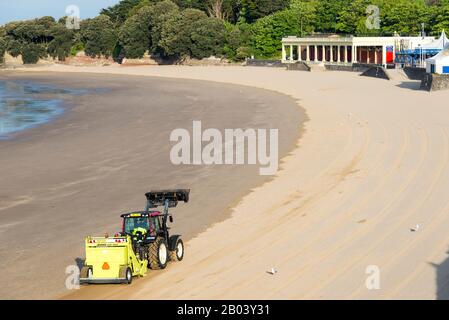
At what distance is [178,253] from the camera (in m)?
20.1

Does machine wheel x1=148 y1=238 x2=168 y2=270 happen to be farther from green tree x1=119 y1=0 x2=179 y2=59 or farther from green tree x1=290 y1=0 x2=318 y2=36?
green tree x1=119 y1=0 x2=179 y2=59

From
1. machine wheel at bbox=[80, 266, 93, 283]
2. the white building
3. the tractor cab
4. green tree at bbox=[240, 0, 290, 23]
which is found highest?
green tree at bbox=[240, 0, 290, 23]

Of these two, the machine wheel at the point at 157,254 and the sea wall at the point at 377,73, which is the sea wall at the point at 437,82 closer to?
the sea wall at the point at 377,73

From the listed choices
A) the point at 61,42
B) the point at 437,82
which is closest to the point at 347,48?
the point at 437,82

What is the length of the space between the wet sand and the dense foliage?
4583cm

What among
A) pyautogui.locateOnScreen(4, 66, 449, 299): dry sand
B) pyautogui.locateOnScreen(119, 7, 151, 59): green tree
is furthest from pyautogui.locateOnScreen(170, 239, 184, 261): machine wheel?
pyautogui.locateOnScreen(119, 7, 151, 59): green tree

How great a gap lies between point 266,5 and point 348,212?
10863 cm

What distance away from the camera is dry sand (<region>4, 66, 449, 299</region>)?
17.9 metres

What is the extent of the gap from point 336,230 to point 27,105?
172 ft

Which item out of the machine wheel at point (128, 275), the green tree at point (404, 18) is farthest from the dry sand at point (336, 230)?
the green tree at point (404, 18)

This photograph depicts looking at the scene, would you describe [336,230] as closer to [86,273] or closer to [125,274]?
[125,274]

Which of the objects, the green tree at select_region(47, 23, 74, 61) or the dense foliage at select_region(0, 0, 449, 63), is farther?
the green tree at select_region(47, 23, 74, 61)

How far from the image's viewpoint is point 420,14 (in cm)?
10175

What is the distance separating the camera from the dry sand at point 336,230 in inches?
704
